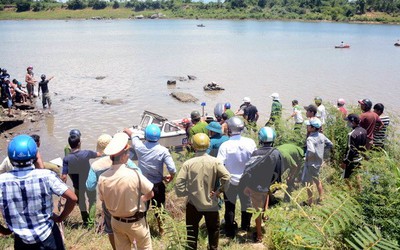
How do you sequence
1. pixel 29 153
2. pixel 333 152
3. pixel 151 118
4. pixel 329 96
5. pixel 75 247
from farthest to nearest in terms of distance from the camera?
pixel 329 96
pixel 151 118
pixel 333 152
pixel 75 247
pixel 29 153

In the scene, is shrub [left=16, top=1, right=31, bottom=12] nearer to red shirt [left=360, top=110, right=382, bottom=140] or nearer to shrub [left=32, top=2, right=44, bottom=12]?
shrub [left=32, top=2, right=44, bottom=12]

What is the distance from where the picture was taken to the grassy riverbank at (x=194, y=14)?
101 m

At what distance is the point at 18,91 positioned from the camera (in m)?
17.3

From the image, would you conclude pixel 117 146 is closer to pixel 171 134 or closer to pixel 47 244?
pixel 47 244

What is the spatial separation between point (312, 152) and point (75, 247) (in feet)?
13.5

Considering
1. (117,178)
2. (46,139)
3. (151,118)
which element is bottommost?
(46,139)

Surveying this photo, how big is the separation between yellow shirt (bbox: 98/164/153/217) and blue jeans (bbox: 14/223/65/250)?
581mm

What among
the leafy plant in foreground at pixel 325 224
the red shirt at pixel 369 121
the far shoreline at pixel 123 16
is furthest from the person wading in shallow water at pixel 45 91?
the far shoreline at pixel 123 16

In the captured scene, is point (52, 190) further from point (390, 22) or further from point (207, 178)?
point (390, 22)

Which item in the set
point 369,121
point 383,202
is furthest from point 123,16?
point 383,202

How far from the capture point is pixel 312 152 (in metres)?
6.25

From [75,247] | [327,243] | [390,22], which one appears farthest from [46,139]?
[390,22]

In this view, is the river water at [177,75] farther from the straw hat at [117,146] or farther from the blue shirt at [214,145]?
the straw hat at [117,146]

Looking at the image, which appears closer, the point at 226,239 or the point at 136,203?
the point at 136,203
